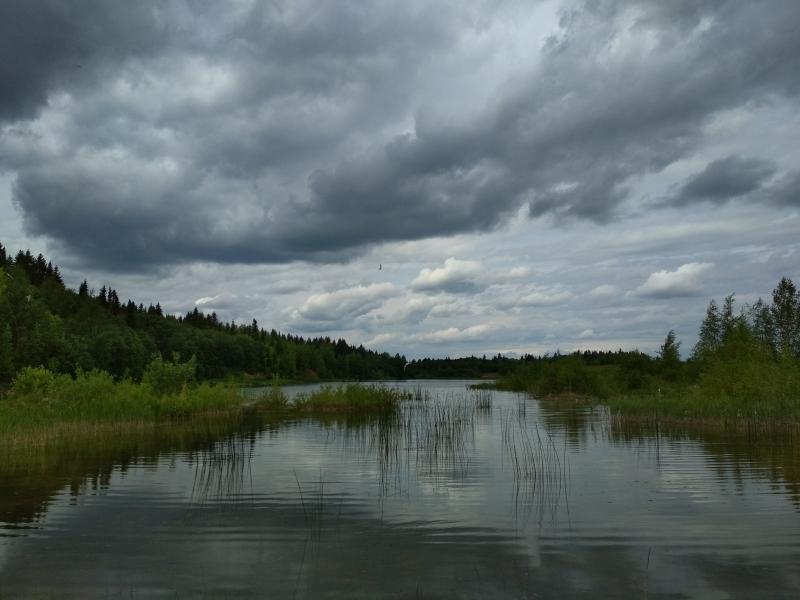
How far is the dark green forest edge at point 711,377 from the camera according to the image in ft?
119

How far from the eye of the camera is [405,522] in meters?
14.0

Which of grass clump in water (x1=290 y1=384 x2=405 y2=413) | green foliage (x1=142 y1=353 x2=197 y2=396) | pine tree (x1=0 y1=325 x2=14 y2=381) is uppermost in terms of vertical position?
pine tree (x1=0 y1=325 x2=14 y2=381)

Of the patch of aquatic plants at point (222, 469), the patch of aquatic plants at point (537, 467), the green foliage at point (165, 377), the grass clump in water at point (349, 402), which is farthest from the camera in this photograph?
the grass clump in water at point (349, 402)

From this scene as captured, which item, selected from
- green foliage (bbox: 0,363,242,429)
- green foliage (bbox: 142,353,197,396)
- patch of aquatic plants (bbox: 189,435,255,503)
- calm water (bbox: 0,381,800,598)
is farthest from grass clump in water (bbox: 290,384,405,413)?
calm water (bbox: 0,381,800,598)

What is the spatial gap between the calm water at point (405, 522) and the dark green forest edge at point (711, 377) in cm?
1007

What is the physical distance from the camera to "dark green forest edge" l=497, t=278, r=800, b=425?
3638 cm

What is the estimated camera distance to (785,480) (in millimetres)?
18391

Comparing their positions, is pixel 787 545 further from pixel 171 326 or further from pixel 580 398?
pixel 171 326

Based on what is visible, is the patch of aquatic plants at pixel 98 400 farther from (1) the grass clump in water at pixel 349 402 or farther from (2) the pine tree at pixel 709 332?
(2) the pine tree at pixel 709 332

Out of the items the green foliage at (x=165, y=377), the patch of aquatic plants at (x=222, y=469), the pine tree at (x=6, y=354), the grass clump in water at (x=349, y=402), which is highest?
the pine tree at (x=6, y=354)

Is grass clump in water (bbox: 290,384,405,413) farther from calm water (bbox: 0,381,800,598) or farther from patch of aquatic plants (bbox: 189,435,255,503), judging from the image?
calm water (bbox: 0,381,800,598)

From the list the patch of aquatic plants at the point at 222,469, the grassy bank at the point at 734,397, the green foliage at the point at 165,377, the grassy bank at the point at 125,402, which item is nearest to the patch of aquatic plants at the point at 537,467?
the patch of aquatic plants at the point at 222,469

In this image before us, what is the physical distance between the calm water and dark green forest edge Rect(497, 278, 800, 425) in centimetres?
1007

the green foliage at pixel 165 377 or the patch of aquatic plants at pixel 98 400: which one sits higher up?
the green foliage at pixel 165 377
